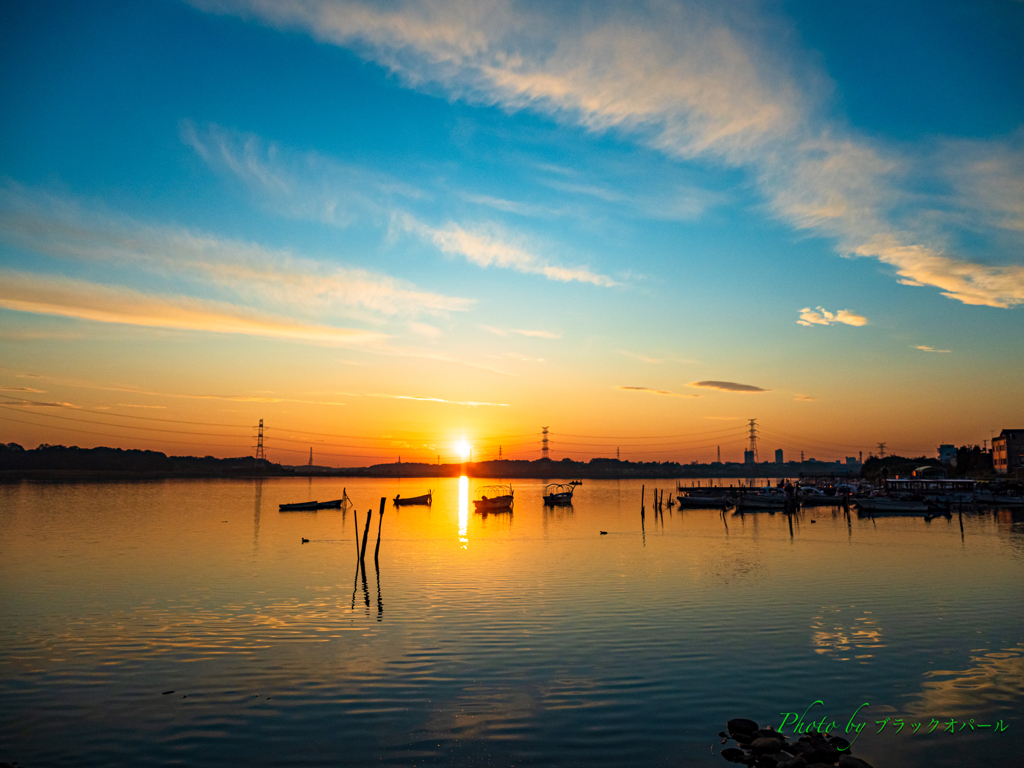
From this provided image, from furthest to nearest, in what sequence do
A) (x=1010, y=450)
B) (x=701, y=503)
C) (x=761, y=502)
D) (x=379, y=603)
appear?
(x=1010, y=450), (x=701, y=503), (x=761, y=502), (x=379, y=603)

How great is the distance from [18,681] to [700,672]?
19.3 metres

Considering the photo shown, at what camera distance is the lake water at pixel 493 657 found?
14.7m

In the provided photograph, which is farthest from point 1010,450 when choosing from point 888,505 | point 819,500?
point 888,505

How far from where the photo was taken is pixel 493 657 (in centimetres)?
2128

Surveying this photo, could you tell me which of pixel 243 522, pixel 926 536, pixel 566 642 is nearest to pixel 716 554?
pixel 926 536

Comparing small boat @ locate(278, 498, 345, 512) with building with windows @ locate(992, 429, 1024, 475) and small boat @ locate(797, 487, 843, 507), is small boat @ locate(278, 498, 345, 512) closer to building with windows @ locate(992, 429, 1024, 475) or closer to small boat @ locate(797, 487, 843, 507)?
small boat @ locate(797, 487, 843, 507)

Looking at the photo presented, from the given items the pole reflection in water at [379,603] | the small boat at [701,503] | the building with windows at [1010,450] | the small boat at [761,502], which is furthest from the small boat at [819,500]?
the pole reflection in water at [379,603]

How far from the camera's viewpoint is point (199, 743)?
1459cm

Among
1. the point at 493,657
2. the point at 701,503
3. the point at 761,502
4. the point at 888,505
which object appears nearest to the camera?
the point at 493,657

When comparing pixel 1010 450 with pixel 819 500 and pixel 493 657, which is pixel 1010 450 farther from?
pixel 493 657

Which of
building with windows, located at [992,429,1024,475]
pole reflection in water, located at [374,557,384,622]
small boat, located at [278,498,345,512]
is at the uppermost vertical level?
building with windows, located at [992,429,1024,475]

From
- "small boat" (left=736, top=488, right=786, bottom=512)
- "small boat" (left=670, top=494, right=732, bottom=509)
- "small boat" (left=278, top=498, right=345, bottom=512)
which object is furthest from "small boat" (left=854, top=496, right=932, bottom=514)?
"small boat" (left=278, top=498, right=345, bottom=512)

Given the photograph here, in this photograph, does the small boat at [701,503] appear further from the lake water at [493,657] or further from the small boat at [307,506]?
the lake water at [493,657]

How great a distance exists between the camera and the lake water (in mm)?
14727
